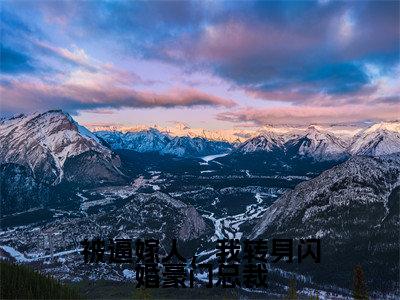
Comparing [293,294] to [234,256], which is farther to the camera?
[234,256]

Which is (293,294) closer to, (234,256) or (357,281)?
(357,281)

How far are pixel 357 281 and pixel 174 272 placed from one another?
3116 inches

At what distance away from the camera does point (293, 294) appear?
116m

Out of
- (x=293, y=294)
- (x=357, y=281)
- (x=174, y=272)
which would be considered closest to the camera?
(x=357, y=281)

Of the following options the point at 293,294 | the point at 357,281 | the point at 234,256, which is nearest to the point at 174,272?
the point at 234,256

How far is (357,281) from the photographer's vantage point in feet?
324

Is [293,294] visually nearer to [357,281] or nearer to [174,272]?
[357,281]

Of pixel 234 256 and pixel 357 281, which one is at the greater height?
pixel 357 281

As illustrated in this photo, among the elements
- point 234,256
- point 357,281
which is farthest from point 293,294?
point 234,256

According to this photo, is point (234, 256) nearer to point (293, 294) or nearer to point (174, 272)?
point (174, 272)

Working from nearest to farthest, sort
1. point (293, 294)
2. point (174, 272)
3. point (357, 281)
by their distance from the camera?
point (357, 281)
point (293, 294)
point (174, 272)

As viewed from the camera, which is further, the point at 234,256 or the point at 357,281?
the point at 234,256

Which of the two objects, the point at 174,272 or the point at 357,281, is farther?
the point at 174,272

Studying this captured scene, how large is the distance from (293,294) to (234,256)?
186 feet
